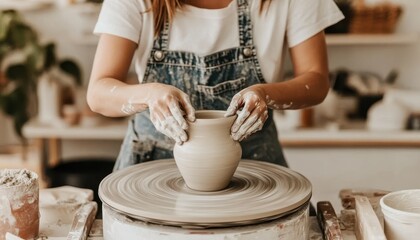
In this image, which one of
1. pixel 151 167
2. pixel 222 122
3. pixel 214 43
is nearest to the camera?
pixel 222 122

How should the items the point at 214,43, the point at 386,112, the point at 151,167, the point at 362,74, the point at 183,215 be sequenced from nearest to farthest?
the point at 183,215 < the point at 151,167 < the point at 214,43 < the point at 386,112 < the point at 362,74

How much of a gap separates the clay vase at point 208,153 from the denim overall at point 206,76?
0.40 metres

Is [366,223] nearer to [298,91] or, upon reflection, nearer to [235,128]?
[235,128]

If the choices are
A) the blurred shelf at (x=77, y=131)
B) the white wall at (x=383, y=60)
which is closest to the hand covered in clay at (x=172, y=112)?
the blurred shelf at (x=77, y=131)

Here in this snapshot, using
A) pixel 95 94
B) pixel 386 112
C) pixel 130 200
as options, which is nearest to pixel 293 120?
pixel 386 112

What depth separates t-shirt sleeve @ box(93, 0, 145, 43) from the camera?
69.8 inches

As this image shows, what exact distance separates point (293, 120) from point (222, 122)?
202 cm

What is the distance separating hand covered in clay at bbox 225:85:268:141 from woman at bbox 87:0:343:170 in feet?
0.82

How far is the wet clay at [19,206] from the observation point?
142 centimetres

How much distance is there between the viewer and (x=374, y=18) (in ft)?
11.8

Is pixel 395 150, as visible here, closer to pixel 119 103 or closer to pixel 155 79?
pixel 155 79

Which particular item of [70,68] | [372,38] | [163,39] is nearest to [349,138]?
[372,38]

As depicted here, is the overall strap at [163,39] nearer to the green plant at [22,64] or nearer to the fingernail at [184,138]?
the fingernail at [184,138]

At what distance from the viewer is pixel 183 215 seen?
131cm
